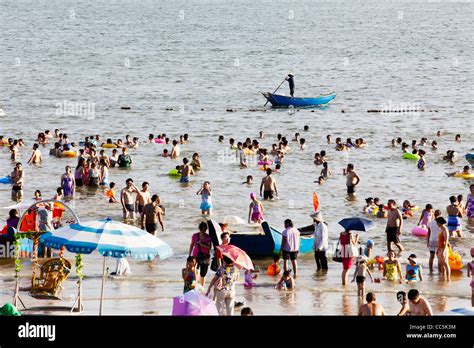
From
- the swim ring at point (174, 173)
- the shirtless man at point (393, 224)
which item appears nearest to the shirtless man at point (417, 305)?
the shirtless man at point (393, 224)

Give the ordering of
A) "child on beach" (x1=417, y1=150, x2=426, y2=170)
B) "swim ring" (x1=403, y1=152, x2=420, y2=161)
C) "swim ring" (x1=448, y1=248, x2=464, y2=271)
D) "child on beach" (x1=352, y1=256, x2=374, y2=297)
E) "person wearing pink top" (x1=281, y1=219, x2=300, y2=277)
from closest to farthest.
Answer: "child on beach" (x1=352, y1=256, x2=374, y2=297) → "person wearing pink top" (x1=281, y1=219, x2=300, y2=277) → "swim ring" (x1=448, y1=248, x2=464, y2=271) → "child on beach" (x1=417, y1=150, x2=426, y2=170) → "swim ring" (x1=403, y1=152, x2=420, y2=161)

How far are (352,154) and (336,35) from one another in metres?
92.6

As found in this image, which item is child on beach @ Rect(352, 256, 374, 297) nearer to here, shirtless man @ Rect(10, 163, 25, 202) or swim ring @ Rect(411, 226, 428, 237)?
swim ring @ Rect(411, 226, 428, 237)

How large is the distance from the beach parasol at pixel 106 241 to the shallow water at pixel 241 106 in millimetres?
1324

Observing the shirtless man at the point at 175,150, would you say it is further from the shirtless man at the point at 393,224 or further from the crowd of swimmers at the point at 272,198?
the shirtless man at the point at 393,224

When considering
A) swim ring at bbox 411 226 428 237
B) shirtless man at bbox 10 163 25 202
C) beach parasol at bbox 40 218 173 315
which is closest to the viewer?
beach parasol at bbox 40 218 173 315

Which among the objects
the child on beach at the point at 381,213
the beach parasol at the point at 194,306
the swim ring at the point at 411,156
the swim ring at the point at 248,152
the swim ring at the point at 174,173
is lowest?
the child on beach at the point at 381,213

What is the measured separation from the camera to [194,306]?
13.3 m

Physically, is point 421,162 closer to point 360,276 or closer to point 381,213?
point 381,213

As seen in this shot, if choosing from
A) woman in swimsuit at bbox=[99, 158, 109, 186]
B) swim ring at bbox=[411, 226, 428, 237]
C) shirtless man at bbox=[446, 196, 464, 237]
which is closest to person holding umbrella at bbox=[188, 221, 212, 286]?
shirtless man at bbox=[446, 196, 464, 237]

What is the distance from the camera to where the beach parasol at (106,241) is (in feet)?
50.6

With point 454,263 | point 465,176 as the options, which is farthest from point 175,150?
point 454,263

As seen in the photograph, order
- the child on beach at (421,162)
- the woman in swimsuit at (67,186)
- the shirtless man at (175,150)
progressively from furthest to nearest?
the shirtless man at (175,150) → the child on beach at (421,162) → the woman in swimsuit at (67,186)

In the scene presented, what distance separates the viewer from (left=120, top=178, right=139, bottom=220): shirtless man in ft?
88.4
